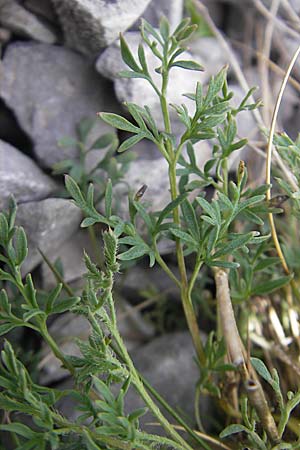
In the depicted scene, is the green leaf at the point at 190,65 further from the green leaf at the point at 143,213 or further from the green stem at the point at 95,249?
the green stem at the point at 95,249

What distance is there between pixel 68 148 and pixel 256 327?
546 millimetres

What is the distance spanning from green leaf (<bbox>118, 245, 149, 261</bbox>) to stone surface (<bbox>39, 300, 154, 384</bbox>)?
0.43 metres

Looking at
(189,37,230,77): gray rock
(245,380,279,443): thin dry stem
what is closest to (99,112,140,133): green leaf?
(245,380,279,443): thin dry stem

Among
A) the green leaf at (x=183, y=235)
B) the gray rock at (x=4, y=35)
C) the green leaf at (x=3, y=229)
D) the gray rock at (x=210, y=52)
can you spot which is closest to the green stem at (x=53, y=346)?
the green leaf at (x=3, y=229)

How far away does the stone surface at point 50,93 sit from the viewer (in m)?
1.32

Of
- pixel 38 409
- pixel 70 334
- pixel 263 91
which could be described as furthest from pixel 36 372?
pixel 263 91

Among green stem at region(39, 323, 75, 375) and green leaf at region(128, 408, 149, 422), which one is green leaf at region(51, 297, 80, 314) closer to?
green stem at region(39, 323, 75, 375)

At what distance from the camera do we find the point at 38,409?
2.73 feet

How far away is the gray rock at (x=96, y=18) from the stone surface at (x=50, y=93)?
2.4 inches

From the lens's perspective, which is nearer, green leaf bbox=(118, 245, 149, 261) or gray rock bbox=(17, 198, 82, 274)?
green leaf bbox=(118, 245, 149, 261)

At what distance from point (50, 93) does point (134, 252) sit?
1.81 ft

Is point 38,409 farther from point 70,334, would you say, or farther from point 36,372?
point 70,334

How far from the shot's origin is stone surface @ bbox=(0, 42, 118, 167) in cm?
132

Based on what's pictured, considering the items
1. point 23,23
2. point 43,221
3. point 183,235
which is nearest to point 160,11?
point 23,23
